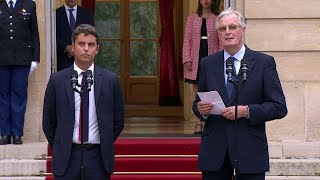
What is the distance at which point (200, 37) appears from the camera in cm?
1005

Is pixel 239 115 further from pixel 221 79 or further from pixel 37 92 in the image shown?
pixel 37 92

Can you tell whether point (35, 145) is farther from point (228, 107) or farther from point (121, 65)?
point (121, 65)

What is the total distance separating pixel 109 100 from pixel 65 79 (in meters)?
0.36

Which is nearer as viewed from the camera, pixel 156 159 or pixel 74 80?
pixel 74 80

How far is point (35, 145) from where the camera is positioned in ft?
31.0

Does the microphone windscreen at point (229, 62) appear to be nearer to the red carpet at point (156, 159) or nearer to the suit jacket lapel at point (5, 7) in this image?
the red carpet at point (156, 159)

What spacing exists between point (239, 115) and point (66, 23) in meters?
4.82

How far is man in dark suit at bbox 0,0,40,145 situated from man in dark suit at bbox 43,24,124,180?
3.18 metres

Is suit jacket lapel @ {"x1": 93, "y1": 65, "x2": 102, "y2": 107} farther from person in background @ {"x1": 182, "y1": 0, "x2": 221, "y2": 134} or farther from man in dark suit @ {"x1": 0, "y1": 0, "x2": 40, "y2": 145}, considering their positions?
person in background @ {"x1": 182, "y1": 0, "x2": 221, "y2": 134}

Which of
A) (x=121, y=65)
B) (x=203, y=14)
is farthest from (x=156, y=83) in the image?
(x=203, y=14)

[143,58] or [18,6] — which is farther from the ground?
[18,6]

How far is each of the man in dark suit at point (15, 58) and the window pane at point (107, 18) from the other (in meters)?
5.68

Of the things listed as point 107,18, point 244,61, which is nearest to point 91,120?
point 244,61

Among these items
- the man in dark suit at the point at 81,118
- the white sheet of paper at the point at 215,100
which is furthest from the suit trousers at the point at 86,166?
the white sheet of paper at the point at 215,100
